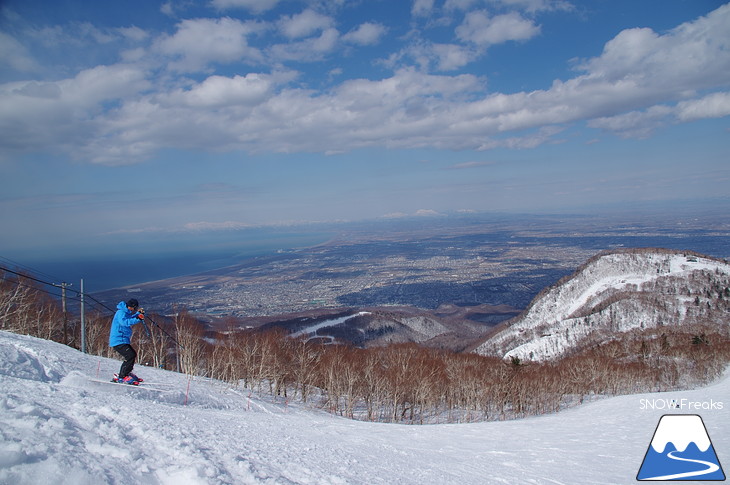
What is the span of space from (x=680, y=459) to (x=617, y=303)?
280 ft

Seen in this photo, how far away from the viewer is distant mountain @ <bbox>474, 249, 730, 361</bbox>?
75.3 meters

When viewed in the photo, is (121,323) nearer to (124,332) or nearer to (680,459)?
(124,332)

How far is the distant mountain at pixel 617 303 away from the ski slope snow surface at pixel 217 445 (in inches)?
2616

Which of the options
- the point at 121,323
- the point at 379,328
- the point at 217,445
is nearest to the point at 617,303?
the point at 379,328

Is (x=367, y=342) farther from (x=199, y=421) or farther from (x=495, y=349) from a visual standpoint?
(x=199, y=421)

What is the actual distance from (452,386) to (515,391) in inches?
266

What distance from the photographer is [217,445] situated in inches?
290

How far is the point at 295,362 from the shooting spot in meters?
34.8

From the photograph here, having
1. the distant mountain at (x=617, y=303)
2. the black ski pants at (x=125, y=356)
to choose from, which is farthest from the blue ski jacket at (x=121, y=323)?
the distant mountain at (x=617, y=303)

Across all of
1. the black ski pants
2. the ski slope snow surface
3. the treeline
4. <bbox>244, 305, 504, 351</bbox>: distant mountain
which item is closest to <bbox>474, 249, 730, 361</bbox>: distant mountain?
<bbox>244, 305, 504, 351</bbox>: distant mountain

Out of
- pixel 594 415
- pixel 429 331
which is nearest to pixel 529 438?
pixel 594 415

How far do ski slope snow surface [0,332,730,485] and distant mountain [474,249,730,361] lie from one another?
218 feet

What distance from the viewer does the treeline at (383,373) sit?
30178 millimetres

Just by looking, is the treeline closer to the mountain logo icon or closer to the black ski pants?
the black ski pants
